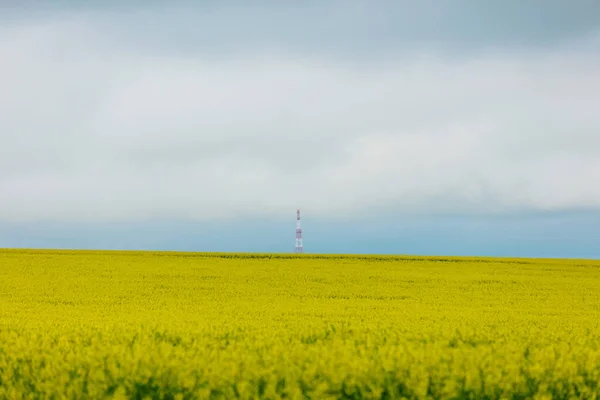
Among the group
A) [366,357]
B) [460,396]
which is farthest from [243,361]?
[460,396]

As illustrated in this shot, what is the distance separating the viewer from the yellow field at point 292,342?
5.50m

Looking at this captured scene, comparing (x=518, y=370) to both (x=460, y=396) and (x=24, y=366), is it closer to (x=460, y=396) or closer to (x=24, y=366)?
(x=460, y=396)

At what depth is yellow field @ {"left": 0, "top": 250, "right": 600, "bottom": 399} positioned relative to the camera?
550 centimetres

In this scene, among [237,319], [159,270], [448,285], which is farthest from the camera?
[159,270]

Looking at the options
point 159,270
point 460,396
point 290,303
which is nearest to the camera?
point 460,396

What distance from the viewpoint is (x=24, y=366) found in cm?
611

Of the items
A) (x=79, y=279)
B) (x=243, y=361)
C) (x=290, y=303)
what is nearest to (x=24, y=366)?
(x=243, y=361)

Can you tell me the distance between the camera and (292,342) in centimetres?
710

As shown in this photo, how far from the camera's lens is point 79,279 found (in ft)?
64.1

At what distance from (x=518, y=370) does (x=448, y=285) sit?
14498mm

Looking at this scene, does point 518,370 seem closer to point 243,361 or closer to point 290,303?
point 243,361

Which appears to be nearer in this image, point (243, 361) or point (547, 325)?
point (243, 361)

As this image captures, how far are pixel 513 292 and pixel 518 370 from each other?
45.6ft

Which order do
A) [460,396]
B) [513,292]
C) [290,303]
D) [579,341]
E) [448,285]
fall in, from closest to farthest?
[460,396] → [579,341] → [290,303] → [513,292] → [448,285]
